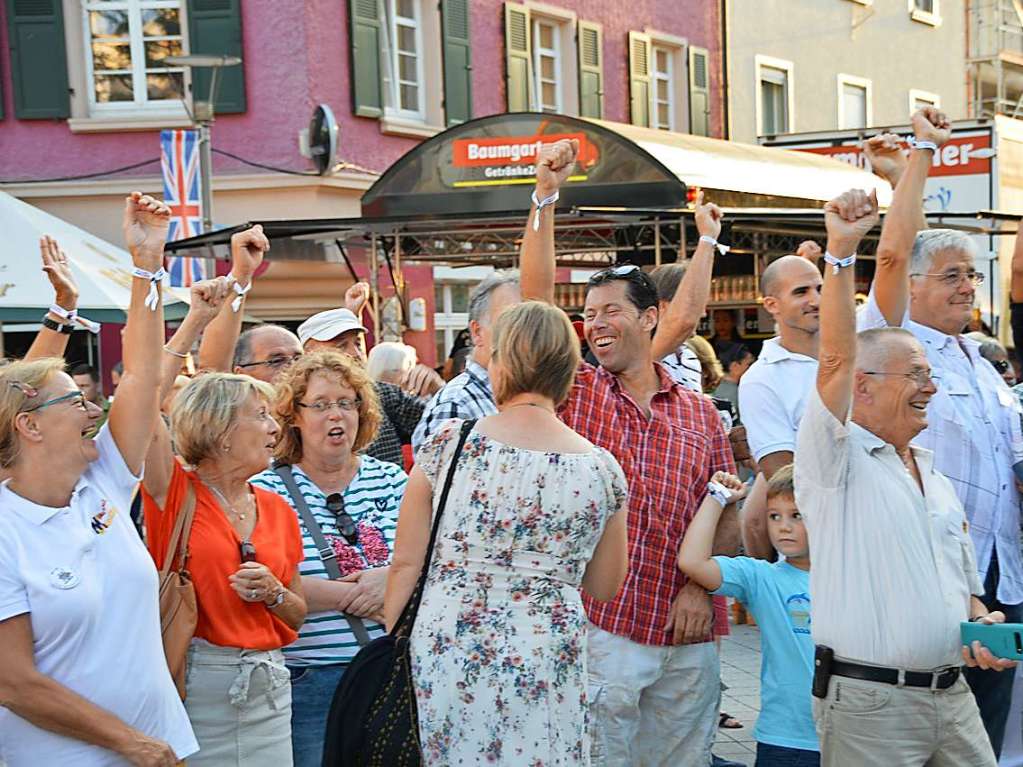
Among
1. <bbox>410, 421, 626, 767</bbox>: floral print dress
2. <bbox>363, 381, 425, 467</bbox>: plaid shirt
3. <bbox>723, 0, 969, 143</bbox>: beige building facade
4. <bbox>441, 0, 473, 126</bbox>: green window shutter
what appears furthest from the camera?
<bbox>723, 0, 969, 143</bbox>: beige building facade

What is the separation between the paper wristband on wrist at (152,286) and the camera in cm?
370

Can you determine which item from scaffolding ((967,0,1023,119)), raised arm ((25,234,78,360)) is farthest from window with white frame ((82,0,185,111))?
scaffolding ((967,0,1023,119))

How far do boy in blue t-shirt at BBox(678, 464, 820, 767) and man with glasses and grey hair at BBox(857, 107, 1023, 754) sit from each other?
56cm

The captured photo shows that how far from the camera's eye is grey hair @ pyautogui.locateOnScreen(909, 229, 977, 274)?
4789mm

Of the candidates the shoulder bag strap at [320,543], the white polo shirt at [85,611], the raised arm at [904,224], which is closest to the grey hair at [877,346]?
the raised arm at [904,224]

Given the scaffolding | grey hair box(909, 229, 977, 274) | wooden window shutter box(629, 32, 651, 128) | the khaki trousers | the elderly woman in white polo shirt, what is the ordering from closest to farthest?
the elderly woman in white polo shirt
the khaki trousers
grey hair box(909, 229, 977, 274)
wooden window shutter box(629, 32, 651, 128)
the scaffolding

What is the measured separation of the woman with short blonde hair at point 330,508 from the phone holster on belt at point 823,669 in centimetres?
127

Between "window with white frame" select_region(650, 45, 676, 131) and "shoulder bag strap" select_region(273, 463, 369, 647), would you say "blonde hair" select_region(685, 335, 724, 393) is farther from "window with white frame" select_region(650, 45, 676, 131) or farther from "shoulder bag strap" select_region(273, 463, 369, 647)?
"window with white frame" select_region(650, 45, 676, 131)

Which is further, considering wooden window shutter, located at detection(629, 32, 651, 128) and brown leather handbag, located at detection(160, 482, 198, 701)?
wooden window shutter, located at detection(629, 32, 651, 128)

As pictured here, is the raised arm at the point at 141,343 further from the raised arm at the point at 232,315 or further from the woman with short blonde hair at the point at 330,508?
the raised arm at the point at 232,315

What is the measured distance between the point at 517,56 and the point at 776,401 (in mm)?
15368

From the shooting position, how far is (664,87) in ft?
73.4

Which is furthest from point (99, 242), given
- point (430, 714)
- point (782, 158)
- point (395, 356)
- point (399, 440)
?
point (430, 714)

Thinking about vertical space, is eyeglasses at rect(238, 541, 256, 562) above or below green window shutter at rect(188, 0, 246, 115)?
below
